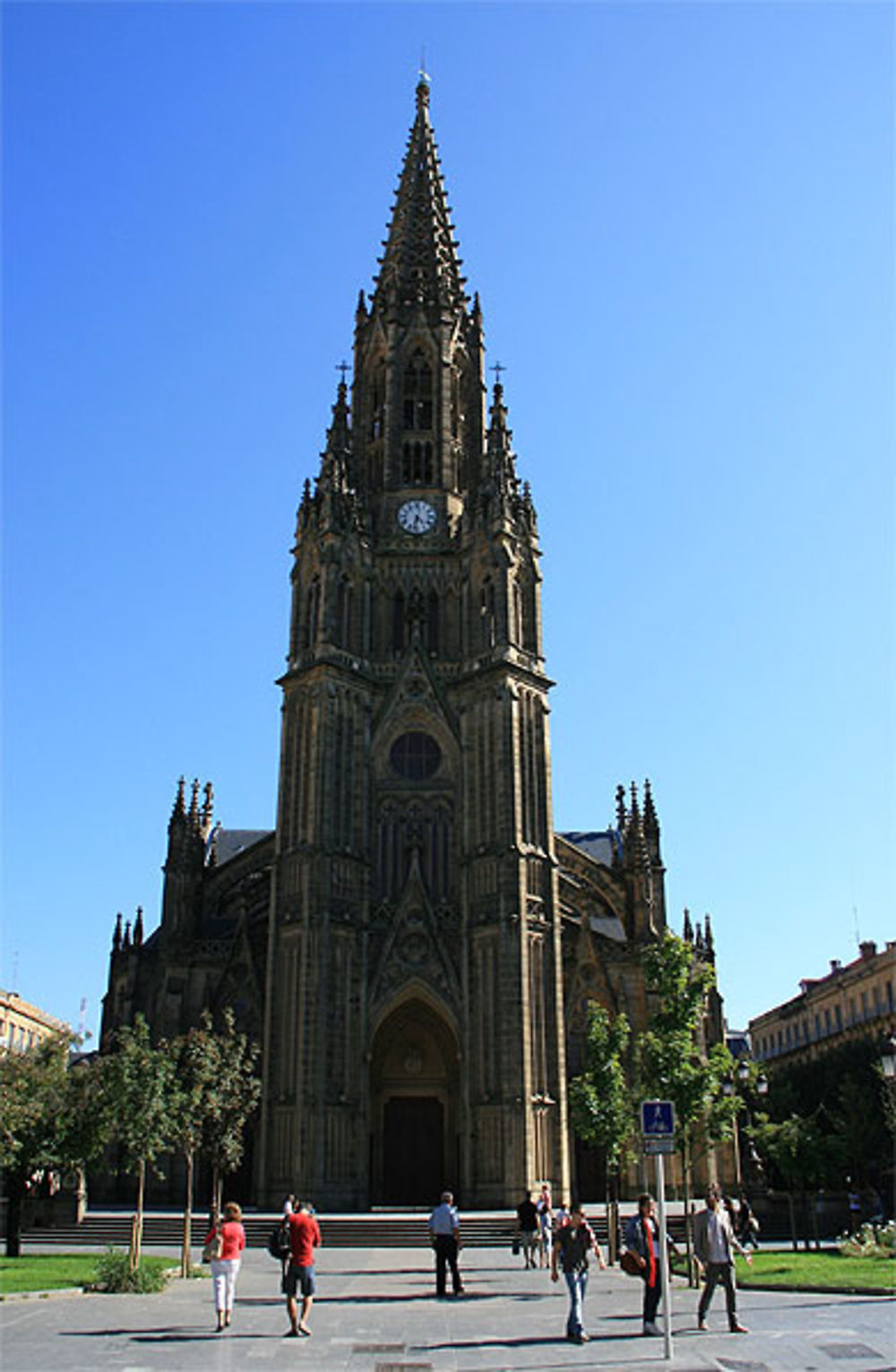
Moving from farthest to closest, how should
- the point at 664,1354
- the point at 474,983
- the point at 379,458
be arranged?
the point at 379,458
the point at 474,983
the point at 664,1354

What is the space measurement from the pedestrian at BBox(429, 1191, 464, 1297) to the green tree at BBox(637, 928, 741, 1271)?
581cm

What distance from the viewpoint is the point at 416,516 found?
52250 mm

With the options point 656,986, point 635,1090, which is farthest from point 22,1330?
point 635,1090

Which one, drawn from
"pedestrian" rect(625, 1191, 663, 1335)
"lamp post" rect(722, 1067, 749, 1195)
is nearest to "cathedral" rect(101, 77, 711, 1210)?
"lamp post" rect(722, 1067, 749, 1195)

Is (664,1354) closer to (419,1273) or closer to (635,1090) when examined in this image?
(419,1273)

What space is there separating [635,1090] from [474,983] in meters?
11.5

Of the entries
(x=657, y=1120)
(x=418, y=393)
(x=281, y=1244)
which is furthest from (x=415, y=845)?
(x=657, y=1120)

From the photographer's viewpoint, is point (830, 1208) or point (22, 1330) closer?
point (22, 1330)

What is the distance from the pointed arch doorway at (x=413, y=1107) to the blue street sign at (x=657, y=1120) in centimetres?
2835

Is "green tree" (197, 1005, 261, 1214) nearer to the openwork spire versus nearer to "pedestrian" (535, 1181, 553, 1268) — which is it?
"pedestrian" (535, 1181, 553, 1268)

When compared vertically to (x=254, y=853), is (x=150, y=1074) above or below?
below

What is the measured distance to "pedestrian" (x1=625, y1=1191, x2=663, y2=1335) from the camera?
15.6 m

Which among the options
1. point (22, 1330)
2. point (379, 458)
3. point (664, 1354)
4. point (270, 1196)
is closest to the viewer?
point (664, 1354)

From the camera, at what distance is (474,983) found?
137 feet
